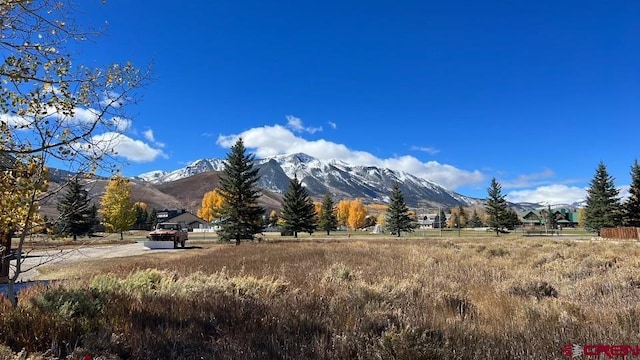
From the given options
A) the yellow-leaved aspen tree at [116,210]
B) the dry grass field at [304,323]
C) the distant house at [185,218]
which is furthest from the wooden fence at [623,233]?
the distant house at [185,218]

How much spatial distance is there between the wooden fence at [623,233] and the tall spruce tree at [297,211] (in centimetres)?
3594

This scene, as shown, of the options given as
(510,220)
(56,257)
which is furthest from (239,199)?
(510,220)

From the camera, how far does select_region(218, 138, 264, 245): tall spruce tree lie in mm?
40469

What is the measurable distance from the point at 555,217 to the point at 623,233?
99726mm

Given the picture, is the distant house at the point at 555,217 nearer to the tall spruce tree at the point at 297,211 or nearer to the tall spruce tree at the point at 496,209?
the tall spruce tree at the point at 496,209

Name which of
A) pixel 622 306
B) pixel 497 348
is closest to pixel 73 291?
pixel 497 348

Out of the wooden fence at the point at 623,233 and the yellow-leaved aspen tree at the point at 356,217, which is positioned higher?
the yellow-leaved aspen tree at the point at 356,217

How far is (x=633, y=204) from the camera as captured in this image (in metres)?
53.4

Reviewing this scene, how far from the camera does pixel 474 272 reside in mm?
11789

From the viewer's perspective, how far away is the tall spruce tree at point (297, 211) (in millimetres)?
59812

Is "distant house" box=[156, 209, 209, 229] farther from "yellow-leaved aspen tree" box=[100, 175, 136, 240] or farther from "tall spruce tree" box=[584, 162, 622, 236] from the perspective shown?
"tall spruce tree" box=[584, 162, 622, 236]

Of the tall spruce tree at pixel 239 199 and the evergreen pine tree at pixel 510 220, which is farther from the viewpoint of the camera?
the evergreen pine tree at pixel 510 220

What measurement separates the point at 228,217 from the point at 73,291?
34.7m

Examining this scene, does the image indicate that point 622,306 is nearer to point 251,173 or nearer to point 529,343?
point 529,343
